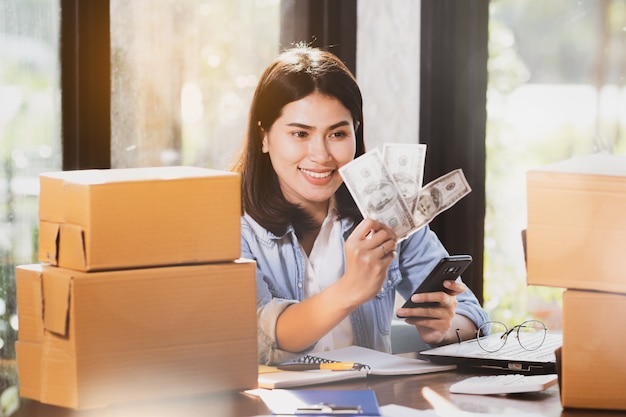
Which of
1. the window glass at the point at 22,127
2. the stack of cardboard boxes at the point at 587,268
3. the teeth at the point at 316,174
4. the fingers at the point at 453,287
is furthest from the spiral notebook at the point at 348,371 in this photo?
the window glass at the point at 22,127

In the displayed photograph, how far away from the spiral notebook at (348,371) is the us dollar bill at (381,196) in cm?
36

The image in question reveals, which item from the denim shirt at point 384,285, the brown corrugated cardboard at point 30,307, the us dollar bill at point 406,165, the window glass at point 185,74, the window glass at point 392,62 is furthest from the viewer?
the window glass at point 392,62

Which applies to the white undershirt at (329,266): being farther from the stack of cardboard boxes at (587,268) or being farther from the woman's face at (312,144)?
the stack of cardboard boxes at (587,268)

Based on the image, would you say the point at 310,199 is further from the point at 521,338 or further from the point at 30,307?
the point at 30,307

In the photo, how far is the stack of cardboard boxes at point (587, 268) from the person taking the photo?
156cm

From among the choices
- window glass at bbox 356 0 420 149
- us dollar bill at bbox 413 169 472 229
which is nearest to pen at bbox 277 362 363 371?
us dollar bill at bbox 413 169 472 229

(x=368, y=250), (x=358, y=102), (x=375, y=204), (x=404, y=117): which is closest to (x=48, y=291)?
(x=368, y=250)

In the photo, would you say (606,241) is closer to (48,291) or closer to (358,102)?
(48,291)

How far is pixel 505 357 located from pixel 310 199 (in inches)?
35.9

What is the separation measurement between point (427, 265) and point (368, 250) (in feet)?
2.00

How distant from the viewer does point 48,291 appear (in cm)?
161

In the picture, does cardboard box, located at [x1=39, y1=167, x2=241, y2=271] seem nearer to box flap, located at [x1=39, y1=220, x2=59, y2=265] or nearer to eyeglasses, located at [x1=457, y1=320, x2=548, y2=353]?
→ box flap, located at [x1=39, y1=220, x2=59, y2=265]

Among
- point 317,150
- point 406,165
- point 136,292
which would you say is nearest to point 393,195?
point 406,165

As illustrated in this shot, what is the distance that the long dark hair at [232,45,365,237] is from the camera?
256 centimetres
